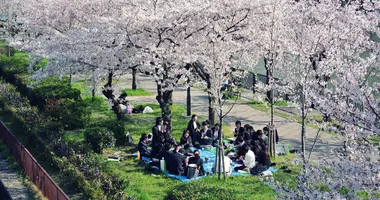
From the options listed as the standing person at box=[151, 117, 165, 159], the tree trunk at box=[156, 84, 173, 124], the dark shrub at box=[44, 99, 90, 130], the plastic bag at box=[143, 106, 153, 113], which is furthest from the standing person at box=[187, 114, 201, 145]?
the dark shrub at box=[44, 99, 90, 130]

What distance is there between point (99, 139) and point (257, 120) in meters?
7.75

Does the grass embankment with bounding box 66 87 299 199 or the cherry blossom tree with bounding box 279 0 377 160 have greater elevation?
the cherry blossom tree with bounding box 279 0 377 160

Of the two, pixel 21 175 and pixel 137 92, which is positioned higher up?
pixel 137 92

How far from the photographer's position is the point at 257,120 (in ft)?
73.1

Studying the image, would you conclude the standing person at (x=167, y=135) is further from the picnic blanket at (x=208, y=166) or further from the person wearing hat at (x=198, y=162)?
the person wearing hat at (x=198, y=162)

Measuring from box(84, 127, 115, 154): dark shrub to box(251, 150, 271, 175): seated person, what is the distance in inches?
202

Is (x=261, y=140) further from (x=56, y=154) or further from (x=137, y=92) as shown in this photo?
(x=137, y=92)

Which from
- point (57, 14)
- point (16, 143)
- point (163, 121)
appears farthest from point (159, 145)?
point (57, 14)

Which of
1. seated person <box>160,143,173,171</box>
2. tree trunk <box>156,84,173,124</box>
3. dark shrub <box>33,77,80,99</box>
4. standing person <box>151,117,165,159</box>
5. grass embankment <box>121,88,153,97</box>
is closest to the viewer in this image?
seated person <box>160,143,173,171</box>

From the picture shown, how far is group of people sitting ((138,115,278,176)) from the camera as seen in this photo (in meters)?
15.4

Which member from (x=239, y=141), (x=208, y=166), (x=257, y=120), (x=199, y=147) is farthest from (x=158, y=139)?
(x=257, y=120)

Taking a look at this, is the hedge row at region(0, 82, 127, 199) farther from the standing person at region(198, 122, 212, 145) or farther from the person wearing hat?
the standing person at region(198, 122, 212, 145)

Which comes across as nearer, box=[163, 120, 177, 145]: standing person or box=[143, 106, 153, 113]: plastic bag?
box=[163, 120, 177, 145]: standing person

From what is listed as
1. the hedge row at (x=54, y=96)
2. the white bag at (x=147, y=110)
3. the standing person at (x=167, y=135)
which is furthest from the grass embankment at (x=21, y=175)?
the white bag at (x=147, y=110)
